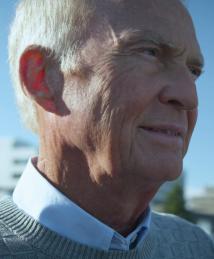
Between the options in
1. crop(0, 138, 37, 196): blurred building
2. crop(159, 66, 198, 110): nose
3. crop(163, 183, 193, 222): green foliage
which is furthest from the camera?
crop(0, 138, 37, 196): blurred building

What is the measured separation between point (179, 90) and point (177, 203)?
40.4 metres

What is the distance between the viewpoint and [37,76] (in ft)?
8.26

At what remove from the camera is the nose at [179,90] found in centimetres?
225

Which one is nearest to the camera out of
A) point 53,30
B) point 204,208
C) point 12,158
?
point 53,30

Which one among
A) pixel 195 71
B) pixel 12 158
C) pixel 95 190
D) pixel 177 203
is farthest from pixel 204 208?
pixel 12 158

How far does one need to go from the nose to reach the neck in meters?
0.43

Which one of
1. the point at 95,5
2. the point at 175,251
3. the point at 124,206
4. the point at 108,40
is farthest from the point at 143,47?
the point at 175,251

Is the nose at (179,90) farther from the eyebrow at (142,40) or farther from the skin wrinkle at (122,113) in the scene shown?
the eyebrow at (142,40)

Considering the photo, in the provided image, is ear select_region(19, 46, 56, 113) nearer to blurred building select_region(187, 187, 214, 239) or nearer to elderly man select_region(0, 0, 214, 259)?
elderly man select_region(0, 0, 214, 259)

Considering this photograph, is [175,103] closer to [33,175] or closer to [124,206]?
[124,206]

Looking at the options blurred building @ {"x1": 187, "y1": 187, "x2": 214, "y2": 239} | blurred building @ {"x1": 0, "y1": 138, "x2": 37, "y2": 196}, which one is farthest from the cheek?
blurred building @ {"x1": 0, "y1": 138, "x2": 37, "y2": 196}

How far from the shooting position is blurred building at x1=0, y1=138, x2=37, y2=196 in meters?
111

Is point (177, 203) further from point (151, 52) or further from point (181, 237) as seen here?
point (151, 52)

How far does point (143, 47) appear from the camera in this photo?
7.67 feet
